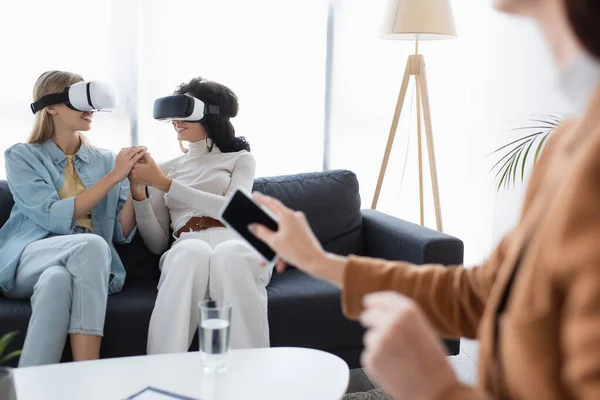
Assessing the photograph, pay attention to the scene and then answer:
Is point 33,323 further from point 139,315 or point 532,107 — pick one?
point 532,107

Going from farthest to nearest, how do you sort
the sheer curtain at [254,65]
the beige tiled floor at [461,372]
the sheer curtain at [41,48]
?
the sheer curtain at [254,65]
the sheer curtain at [41,48]
the beige tiled floor at [461,372]

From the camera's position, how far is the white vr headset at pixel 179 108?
2334 mm

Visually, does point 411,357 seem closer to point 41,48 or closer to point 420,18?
point 420,18

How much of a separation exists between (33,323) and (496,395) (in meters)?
1.65

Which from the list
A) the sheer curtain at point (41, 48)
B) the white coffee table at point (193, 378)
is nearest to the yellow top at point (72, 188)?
the sheer curtain at point (41, 48)

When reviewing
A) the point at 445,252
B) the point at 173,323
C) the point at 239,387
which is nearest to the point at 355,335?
the point at 445,252

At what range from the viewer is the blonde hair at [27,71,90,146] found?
7.38 feet

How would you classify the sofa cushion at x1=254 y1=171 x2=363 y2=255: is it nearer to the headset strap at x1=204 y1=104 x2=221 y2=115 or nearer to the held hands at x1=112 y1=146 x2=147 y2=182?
the headset strap at x1=204 y1=104 x2=221 y2=115

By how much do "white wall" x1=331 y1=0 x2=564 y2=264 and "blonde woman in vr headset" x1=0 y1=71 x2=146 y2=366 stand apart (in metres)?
1.57

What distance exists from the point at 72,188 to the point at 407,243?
1.32 meters

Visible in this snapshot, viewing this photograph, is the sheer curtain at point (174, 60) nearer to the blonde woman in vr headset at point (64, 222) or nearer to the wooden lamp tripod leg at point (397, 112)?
the wooden lamp tripod leg at point (397, 112)

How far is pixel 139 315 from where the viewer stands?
2.05 metres

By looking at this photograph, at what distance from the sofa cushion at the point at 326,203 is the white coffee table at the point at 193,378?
1.21 metres

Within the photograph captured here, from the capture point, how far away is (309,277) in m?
2.39
